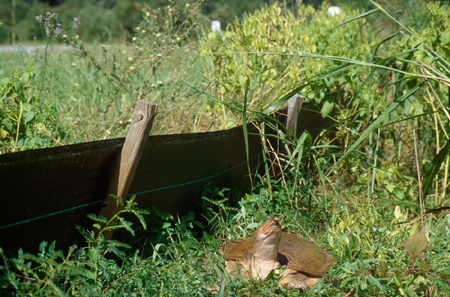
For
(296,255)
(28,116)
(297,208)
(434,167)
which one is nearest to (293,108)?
(297,208)

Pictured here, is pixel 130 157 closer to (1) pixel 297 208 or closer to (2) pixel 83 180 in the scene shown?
(2) pixel 83 180

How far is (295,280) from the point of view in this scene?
2.74m

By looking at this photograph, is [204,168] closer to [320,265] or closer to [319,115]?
[320,265]

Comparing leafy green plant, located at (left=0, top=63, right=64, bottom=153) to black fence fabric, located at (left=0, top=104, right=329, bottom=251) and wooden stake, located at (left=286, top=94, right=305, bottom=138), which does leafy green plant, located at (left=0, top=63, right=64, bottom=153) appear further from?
wooden stake, located at (left=286, top=94, right=305, bottom=138)

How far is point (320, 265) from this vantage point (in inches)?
109

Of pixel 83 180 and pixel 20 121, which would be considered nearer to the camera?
pixel 83 180

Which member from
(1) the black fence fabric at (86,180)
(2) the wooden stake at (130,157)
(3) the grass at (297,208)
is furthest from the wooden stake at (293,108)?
(2) the wooden stake at (130,157)

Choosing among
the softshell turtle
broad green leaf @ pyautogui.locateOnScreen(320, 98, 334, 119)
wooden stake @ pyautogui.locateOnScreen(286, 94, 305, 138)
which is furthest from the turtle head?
broad green leaf @ pyautogui.locateOnScreen(320, 98, 334, 119)

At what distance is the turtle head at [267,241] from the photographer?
2688 millimetres

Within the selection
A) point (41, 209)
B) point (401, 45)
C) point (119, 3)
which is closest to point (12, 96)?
point (41, 209)

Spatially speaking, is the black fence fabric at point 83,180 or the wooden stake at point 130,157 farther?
the wooden stake at point 130,157

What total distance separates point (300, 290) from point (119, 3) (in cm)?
2176

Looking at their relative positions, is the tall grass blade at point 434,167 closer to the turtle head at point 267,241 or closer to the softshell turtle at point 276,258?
the softshell turtle at point 276,258

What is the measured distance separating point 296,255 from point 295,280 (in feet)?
0.52
